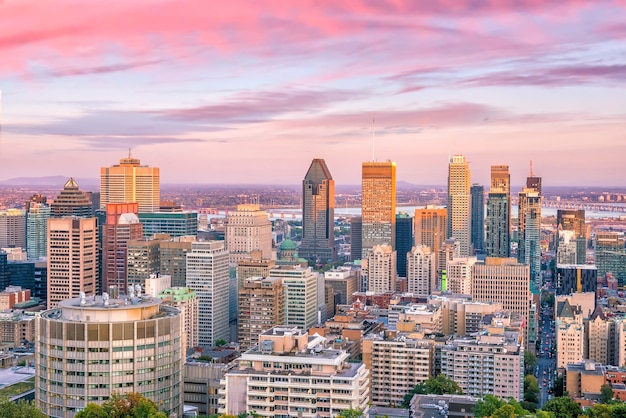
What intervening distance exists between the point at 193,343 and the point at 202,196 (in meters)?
30.3

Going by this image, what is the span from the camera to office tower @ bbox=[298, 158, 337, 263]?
3334 inches

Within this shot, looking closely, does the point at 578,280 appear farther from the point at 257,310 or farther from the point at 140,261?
the point at 140,261

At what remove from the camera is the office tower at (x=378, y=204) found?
78125 millimetres

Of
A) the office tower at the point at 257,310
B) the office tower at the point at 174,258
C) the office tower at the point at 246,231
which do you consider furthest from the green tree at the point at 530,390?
the office tower at the point at 246,231

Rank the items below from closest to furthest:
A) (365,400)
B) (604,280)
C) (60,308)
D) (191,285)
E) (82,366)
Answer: (82,366) < (60,308) < (365,400) < (191,285) < (604,280)

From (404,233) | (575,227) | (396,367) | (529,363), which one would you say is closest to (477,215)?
(404,233)

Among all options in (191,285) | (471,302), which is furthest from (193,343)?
(471,302)

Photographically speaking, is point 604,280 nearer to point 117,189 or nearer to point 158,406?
point 117,189

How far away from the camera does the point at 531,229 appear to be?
73.5 metres

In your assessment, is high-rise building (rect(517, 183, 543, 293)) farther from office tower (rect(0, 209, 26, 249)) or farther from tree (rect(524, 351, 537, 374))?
office tower (rect(0, 209, 26, 249))

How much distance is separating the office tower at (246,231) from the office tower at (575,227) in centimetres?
2282

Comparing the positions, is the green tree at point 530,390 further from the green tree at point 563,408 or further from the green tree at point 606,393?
the green tree at point 563,408

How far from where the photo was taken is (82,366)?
20.2 meters

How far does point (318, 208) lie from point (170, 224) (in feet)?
81.7
